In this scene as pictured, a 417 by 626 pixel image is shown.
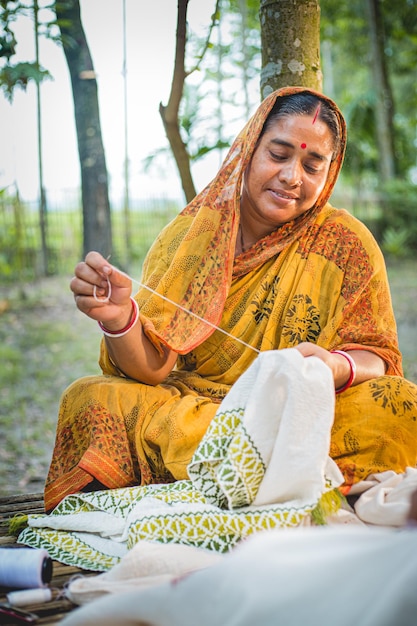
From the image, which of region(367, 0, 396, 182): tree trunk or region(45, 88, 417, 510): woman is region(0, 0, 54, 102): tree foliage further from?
region(367, 0, 396, 182): tree trunk

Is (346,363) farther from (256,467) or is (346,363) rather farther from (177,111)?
(177,111)

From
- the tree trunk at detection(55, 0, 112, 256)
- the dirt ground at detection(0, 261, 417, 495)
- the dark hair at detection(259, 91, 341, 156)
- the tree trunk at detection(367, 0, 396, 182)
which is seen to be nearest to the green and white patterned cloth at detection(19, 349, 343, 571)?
the dark hair at detection(259, 91, 341, 156)

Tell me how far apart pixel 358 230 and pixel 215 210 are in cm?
53

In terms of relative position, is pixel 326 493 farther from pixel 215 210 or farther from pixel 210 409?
pixel 215 210

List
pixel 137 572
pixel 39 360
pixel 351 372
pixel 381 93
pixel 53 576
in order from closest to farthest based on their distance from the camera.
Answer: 1. pixel 137 572
2. pixel 53 576
3. pixel 351 372
4. pixel 39 360
5. pixel 381 93

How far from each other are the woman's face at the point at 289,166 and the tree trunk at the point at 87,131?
1461 millimetres

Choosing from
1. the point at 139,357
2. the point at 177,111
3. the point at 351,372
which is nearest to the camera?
the point at 351,372

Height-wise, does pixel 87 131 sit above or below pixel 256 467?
above

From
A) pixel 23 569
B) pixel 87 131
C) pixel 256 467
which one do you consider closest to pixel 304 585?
pixel 256 467

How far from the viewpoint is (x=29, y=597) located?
1.80 meters

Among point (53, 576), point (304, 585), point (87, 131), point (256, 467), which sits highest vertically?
point (87, 131)

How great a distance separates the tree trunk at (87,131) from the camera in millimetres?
3941

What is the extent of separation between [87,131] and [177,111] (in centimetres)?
150

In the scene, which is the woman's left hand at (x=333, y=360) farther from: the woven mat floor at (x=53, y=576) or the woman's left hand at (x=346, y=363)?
the woven mat floor at (x=53, y=576)
